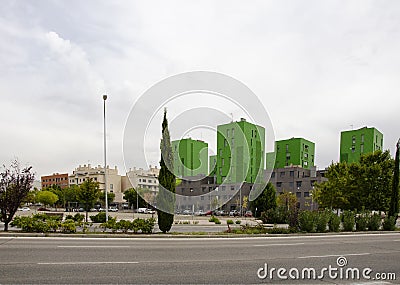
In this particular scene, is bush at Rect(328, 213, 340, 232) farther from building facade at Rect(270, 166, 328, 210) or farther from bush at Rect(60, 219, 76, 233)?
building facade at Rect(270, 166, 328, 210)

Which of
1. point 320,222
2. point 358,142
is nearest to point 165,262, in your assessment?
point 320,222

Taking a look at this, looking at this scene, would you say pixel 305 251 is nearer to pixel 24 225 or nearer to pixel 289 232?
pixel 289 232

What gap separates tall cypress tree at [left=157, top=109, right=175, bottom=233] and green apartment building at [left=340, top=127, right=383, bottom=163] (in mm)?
64274

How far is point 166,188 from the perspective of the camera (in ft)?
63.8

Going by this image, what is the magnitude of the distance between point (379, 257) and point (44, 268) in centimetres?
1003

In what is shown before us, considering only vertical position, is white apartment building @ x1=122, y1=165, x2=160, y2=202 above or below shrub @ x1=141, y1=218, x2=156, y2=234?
above

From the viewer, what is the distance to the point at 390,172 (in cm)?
3597

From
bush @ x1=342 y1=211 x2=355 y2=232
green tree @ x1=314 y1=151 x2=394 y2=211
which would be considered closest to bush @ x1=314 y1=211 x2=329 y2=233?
bush @ x1=342 y1=211 x2=355 y2=232

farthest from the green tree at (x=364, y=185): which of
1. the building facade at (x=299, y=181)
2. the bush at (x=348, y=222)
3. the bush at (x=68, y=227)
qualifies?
the building facade at (x=299, y=181)

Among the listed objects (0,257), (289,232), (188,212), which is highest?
(0,257)

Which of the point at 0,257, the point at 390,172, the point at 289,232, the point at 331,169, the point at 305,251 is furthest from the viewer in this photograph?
the point at 331,169

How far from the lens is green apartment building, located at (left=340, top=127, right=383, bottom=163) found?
7588 cm

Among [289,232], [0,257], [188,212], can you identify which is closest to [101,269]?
[0,257]

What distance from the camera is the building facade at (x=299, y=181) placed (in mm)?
76938
